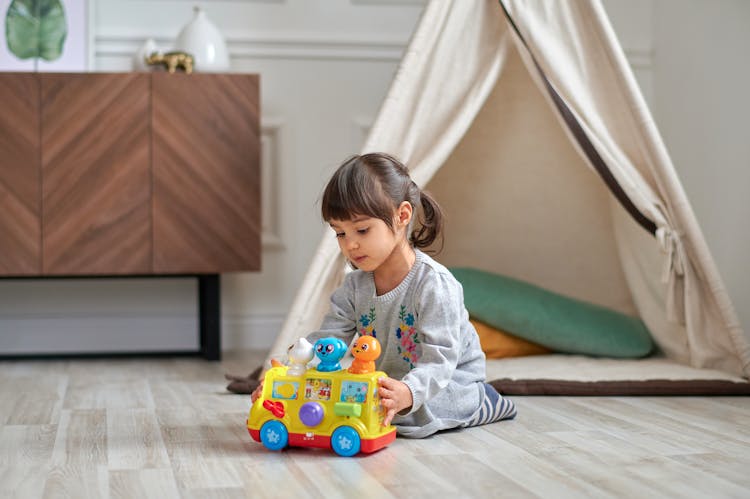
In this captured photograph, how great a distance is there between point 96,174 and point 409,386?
4.92 feet

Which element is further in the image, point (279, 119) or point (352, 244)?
point (279, 119)

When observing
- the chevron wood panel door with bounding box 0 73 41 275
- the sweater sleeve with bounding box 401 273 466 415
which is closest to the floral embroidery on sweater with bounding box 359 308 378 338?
the sweater sleeve with bounding box 401 273 466 415

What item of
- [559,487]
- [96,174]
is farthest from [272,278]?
[559,487]

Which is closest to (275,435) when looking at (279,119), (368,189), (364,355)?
(364,355)

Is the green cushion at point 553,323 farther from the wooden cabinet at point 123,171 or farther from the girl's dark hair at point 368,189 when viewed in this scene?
the girl's dark hair at point 368,189

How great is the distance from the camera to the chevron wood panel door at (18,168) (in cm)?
276

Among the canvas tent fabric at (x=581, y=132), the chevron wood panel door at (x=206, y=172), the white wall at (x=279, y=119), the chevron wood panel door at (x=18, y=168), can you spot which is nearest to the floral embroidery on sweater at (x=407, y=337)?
the canvas tent fabric at (x=581, y=132)

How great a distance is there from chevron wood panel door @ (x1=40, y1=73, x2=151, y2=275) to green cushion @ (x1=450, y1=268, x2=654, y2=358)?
947 millimetres

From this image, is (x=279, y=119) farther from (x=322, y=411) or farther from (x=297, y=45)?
(x=322, y=411)

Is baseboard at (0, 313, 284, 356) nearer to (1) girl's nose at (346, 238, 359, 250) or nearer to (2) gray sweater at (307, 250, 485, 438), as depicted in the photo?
(2) gray sweater at (307, 250, 485, 438)

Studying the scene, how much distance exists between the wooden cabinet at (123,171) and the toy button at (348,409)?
139cm

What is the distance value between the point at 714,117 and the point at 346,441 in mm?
1919

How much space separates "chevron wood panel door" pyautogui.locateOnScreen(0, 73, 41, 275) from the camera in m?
2.76

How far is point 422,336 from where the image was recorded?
5.70 feet
